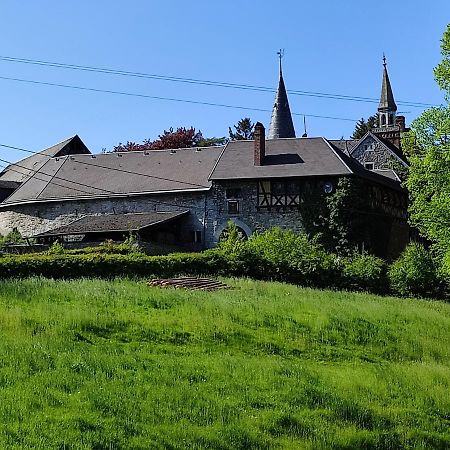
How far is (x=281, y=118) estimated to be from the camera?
2383 inches

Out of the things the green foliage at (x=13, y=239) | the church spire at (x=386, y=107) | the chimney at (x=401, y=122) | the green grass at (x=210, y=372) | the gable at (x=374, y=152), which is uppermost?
the church spire at (x=386, y=107)

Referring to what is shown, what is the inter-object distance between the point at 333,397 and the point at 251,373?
5.62ft

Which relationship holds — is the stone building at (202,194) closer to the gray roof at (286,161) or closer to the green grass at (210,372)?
the gray roof at (286,161)

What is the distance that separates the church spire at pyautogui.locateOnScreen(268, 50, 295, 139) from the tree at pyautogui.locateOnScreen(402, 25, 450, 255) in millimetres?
32045

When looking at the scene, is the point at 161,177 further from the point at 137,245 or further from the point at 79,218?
the point at 137,245

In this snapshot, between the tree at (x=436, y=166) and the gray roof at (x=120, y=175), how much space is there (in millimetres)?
18096

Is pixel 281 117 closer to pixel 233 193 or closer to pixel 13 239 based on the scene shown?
pixel 233 193

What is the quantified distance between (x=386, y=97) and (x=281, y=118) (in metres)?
11.7

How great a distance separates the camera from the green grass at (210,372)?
1181 cm

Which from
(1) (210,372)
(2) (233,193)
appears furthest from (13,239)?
(1) (210,372)

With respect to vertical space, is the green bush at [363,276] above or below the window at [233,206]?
below

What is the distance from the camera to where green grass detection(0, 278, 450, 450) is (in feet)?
38.8

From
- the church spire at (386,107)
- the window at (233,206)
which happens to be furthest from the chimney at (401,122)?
the window at (233,206)

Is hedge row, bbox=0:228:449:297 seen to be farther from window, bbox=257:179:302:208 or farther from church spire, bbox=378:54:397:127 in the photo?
church spire, bbox=378:54:397:127
